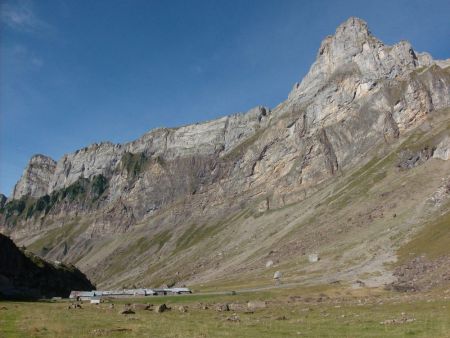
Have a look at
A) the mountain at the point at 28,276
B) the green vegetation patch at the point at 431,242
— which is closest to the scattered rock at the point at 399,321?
the green vegetation patch at the point at 431,242

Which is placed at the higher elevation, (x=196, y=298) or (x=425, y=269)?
(x=425, y=269)

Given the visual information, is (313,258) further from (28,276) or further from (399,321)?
(399,321)

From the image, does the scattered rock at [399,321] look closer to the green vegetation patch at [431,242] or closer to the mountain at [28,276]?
the green vegetation patch at [431,242]

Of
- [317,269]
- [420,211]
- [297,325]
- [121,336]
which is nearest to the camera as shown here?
[121,336]

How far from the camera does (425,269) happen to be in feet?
374

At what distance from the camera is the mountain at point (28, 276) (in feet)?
423

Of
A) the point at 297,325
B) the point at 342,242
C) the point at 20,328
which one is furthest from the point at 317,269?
the point at 20,328

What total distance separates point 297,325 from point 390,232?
13892cm

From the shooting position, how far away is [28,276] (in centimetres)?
14375

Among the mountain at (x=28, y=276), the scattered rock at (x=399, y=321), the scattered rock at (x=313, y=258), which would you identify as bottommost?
the scattered rock at (x=399, y=321)

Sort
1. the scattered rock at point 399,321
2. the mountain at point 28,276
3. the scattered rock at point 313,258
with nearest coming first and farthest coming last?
Answer: the scattered rock at point 399,321 < the mountain at point 28,276 < the scattered rock at point 313,258

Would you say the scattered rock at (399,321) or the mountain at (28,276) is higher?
the mountain at (28,276)

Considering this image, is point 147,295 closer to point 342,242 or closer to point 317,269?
point 317,269

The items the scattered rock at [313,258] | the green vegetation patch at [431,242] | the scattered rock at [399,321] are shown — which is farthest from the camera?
the scattered rock at [313,258]
